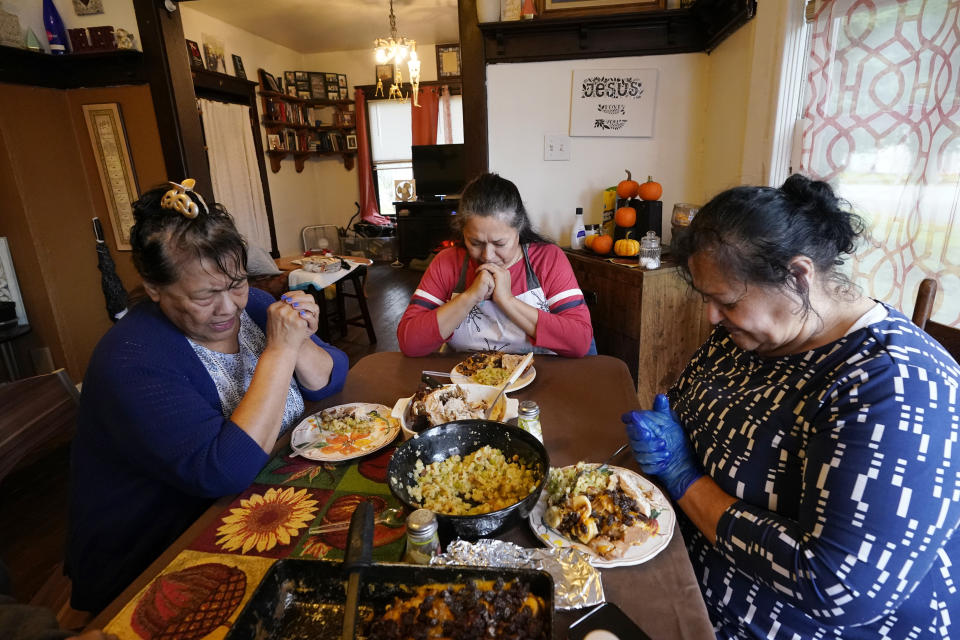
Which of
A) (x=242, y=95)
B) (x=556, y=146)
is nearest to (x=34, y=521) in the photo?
(x=556, y=146)

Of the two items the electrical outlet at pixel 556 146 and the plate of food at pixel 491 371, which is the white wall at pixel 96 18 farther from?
the plate of food at pixel 491 371

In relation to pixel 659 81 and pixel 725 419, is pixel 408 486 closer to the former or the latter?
pixel 725 419

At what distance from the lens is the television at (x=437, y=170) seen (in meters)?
7.09

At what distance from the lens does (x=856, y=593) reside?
2.50 ft

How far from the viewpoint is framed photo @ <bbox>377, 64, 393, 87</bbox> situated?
724 cm

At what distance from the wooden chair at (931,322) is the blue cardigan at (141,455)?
1.64 meters

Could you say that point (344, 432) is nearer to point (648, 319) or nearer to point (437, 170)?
point (648, 319)

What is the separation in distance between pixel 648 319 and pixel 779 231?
5.76 ft

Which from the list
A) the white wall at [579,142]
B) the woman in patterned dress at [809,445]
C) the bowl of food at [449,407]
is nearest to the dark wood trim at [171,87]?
the white wall at [579,142]

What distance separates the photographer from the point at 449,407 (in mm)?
1189

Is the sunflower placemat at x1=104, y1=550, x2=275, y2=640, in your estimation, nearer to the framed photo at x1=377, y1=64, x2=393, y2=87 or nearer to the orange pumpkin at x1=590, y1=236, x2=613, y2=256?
the orange pumpkin at x1=590, y1=236, x2=613, y2=256

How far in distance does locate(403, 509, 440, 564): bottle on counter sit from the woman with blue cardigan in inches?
18.3

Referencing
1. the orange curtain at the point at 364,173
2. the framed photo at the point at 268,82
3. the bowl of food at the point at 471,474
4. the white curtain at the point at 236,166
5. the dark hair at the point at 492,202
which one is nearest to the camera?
the bowl of food at the point at 471,474

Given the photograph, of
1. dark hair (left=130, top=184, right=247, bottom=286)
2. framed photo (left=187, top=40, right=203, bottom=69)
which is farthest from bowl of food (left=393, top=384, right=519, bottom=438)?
framed photo (left=187, top=40, right=203, bottom=69)
